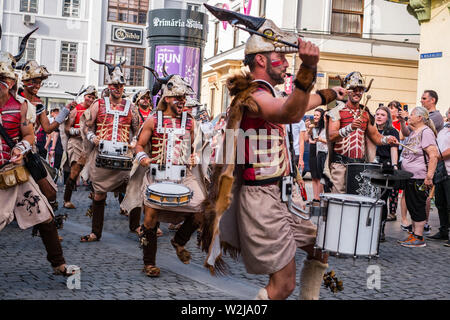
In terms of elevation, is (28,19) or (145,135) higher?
(28,19)

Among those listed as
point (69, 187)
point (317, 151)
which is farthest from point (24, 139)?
point (317, 151)

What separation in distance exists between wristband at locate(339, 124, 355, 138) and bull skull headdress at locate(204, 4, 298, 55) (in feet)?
11.4

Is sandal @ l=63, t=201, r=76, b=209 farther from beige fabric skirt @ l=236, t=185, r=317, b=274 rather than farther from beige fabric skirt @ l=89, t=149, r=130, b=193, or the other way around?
beige fabric skirt @ l=236, t=185, r=317, b=274

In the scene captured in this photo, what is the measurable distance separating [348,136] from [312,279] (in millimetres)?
3486

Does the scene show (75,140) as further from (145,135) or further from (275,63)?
(275,63)

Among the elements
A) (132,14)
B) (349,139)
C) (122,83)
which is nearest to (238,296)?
(349,139)

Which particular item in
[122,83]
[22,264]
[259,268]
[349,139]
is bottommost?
[22,264]

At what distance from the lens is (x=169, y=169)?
6754mm

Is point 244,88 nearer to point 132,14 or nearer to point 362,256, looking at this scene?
point 362,256

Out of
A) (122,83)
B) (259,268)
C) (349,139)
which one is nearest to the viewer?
(259,268)

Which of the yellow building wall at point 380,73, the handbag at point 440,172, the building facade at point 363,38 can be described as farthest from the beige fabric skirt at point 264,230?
the yellow building wall at point 380,73

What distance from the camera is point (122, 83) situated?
8531 millimetres

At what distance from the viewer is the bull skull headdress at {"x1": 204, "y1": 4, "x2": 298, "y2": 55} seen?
3891 mm
